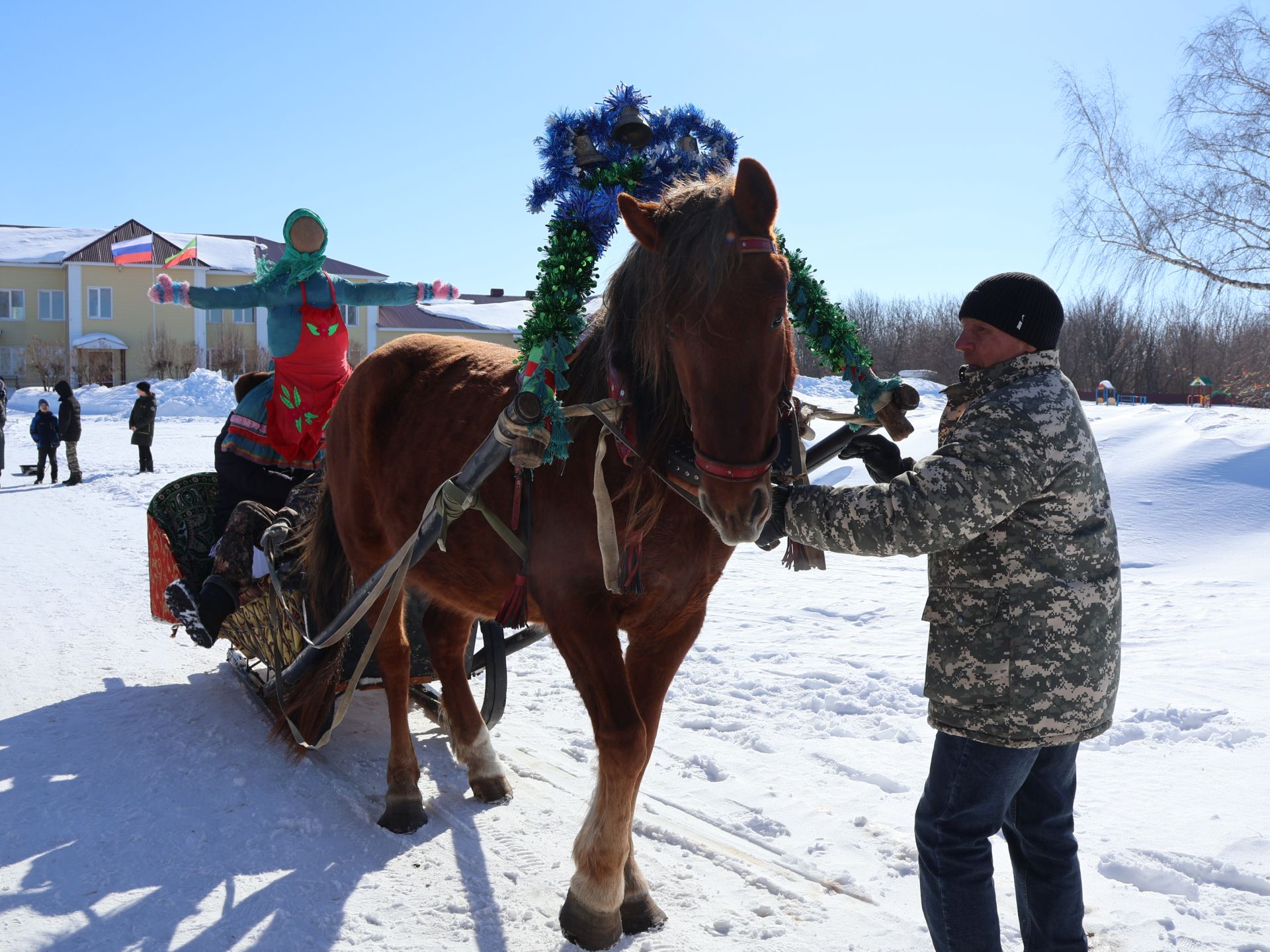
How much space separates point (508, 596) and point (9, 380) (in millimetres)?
45810

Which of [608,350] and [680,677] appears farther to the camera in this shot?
[680,677]

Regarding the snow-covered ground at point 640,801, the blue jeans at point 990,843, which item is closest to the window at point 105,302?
the snow-covered ground at point 640,801

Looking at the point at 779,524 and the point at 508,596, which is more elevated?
the point at 779,524

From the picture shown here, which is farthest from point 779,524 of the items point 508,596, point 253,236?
point 253,236

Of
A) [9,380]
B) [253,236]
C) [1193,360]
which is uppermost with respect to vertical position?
[253,236]

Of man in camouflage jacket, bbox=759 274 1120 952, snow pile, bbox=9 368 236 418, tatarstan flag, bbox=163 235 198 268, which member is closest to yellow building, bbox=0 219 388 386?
snow pile, bbox=9 368 236 418

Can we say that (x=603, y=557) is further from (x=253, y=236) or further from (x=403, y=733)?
(x=253, y=236)

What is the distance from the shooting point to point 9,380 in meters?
40.2

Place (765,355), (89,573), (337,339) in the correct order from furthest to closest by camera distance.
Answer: (89,573), (337,339), (765,355)

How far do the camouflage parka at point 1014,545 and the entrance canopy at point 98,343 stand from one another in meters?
43.5

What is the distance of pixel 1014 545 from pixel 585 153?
1.82 metres

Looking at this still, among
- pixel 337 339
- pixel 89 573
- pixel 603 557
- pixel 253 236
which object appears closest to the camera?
pixel 603 557

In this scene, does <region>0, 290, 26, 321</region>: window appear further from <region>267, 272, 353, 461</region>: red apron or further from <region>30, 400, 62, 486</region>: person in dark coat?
<region>267, 272, 353, 461</region>: red apron

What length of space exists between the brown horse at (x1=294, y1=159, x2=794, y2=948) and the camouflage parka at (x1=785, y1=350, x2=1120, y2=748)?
34cm
